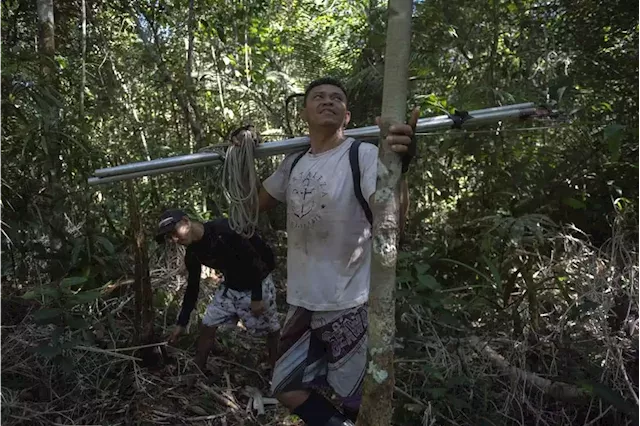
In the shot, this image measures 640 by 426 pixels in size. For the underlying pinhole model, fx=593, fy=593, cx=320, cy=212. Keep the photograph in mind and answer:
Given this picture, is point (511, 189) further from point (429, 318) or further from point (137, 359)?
point (137, 359)

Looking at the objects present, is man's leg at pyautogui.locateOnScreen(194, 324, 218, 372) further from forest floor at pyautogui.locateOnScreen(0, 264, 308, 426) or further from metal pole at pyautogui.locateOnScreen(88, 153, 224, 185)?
metal pole at pyautogui.locateOnScreen(88, 153, 224, 185)

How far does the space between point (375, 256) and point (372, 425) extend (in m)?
0.57

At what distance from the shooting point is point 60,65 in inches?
183

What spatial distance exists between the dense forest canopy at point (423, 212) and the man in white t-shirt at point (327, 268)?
74 cm

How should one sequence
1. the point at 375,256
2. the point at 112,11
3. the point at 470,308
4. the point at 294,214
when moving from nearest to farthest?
the point at 375,256
the point at 294,214
the point at 470,308
the point at 112,11

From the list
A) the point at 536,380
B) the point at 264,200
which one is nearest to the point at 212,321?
the point at 264,200

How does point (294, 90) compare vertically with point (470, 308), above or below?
above

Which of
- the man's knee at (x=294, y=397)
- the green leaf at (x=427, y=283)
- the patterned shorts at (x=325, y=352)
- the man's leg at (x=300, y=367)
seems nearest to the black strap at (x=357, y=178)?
the patterned shorts at (x=325, y=352)

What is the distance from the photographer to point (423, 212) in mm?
4965

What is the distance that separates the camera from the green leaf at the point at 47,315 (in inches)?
120

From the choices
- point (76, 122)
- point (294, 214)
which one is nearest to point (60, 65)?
point (76, 122)

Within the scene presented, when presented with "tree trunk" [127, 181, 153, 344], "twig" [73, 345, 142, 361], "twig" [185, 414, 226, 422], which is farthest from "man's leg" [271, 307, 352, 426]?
"tree trunk" [127, 181, 153, 344]

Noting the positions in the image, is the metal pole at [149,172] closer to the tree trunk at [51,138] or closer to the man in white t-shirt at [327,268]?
the man in white t-shirt at [327,268]

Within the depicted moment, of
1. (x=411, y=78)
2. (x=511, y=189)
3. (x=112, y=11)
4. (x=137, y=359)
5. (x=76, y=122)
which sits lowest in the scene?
(x=137, y=359)
